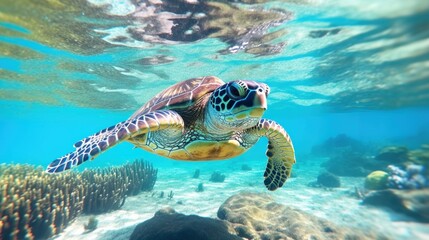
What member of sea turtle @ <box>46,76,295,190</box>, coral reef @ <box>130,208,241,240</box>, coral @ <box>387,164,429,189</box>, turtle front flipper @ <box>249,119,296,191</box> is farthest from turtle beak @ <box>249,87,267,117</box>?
coral @ <box>387,164,429,189</box>

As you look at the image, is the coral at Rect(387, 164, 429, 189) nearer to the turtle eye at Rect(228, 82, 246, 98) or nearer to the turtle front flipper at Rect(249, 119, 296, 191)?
the turtle front flipper at Rect(249, 119, 296, 191)

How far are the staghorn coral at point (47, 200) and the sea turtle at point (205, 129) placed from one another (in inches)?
145

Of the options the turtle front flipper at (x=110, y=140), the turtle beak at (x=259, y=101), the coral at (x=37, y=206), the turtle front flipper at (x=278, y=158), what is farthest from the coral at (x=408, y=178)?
the coral at (x=37, y=206)

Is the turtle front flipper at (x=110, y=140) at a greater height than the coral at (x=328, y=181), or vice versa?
the turtle front flipper at (x=110, y=140)

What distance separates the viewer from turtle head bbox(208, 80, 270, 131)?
2953 millimetres

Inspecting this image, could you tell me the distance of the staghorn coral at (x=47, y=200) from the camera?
566 centimetres

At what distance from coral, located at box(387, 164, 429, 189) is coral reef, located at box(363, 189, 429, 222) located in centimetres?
198

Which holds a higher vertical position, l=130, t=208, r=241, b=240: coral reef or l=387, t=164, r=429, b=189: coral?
l=387, t=164, r=429, b=189: coral

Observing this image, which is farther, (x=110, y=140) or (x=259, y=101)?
(x=110, y=140)

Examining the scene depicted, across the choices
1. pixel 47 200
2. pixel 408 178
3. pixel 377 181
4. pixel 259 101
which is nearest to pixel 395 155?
pixel 408 178

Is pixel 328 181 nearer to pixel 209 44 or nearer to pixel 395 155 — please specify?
pixel 395 155

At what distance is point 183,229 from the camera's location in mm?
4523

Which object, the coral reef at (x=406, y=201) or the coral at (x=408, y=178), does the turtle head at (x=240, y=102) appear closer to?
the coral reef at (x=406, y=201)

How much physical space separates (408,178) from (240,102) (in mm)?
12372
